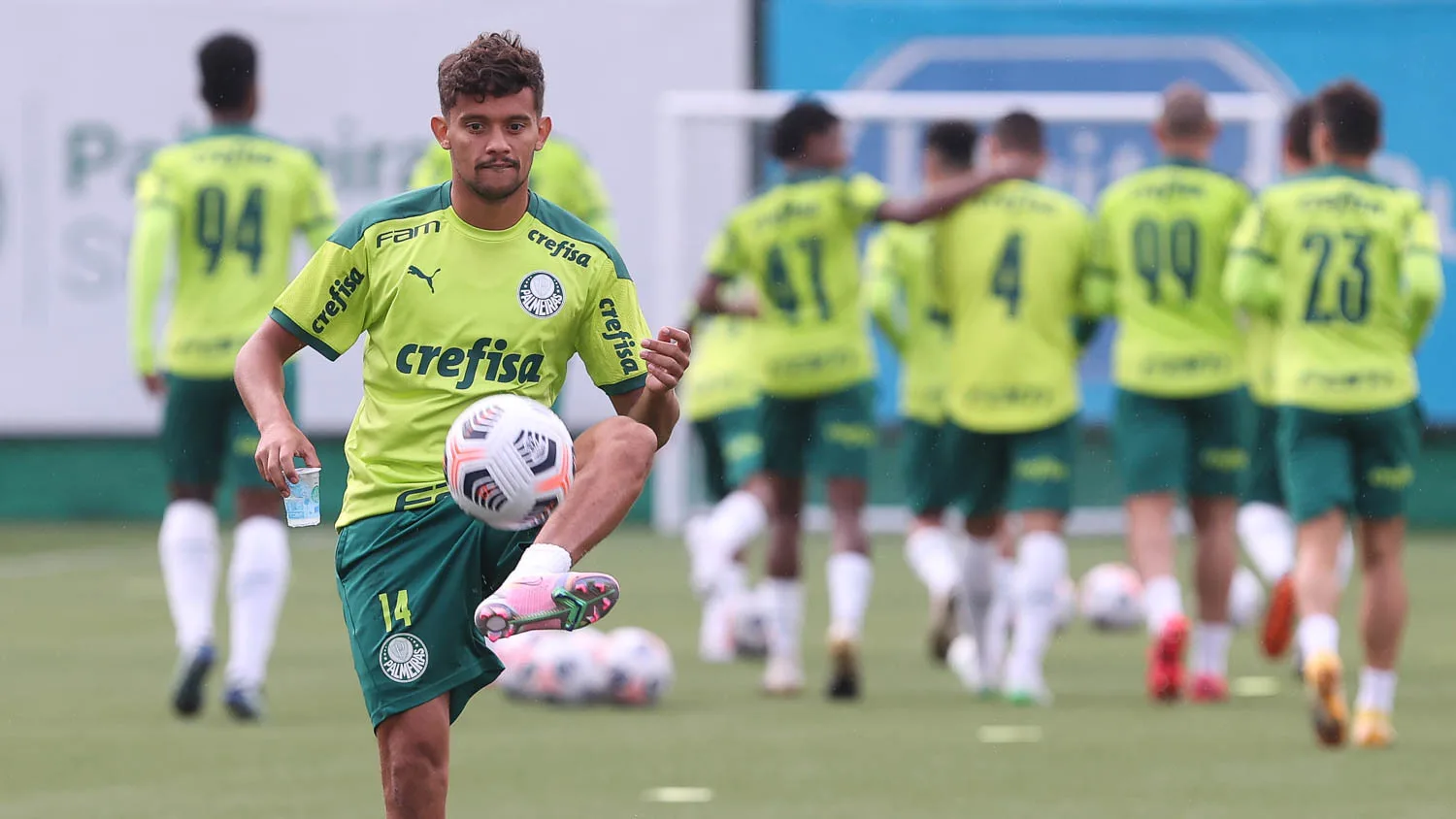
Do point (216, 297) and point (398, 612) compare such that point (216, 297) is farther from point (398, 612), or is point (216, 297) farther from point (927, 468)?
point (398, 612)

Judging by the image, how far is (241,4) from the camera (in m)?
19.5

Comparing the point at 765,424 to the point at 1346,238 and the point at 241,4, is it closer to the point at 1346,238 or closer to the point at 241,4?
the point at 1346,238

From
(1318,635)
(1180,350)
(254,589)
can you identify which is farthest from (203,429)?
(1318,635)

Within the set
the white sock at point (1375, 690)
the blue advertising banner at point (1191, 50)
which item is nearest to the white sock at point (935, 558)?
the white sock at point (1375, 690)

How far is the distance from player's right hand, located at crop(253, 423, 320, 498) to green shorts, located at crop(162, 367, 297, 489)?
15.6 feet

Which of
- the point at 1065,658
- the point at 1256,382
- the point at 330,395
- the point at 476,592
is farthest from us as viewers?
the point at 330,395

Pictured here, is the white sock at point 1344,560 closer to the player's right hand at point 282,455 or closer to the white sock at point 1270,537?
the white sock at point 1270,537

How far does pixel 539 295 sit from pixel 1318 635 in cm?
431


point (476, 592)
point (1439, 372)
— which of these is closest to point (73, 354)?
point (1439, 372)

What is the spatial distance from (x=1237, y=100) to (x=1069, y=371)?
904 centimetres

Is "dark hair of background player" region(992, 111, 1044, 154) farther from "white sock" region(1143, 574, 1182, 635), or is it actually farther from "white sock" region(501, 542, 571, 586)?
"white sock" region(501, 542, 571, 586)

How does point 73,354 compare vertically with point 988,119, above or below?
below

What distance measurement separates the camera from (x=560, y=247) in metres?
5.34

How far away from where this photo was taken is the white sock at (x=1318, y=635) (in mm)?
8625
